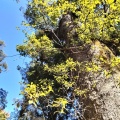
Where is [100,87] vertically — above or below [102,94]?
above

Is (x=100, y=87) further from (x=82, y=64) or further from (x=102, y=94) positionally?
(x=82, y=64)

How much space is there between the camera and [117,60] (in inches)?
154

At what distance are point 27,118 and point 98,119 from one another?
8.12 feet

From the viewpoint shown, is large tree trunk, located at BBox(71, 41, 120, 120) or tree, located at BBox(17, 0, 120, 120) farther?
tree, located at BBox(17, 0, 120, 120)

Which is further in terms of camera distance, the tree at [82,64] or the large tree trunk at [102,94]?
the tree at [82,64]

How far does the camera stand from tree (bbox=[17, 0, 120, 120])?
13.0ft

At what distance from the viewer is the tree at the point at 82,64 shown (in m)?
3.96

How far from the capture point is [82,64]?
4867 millimetres

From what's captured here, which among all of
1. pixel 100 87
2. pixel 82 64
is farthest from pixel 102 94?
pixel 82 64

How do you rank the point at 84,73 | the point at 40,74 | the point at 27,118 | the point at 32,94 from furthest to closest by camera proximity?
the point at 40,74, the point at 27,118, the point at 84,73, the point at 32,94

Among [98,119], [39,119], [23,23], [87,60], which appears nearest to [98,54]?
[87,60]

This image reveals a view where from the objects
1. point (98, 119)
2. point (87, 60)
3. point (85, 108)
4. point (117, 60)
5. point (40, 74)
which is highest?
point (40, 74)

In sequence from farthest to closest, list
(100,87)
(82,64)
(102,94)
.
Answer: (82,64), (100,87), (102,94)

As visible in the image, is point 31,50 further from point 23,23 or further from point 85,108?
point 85,108
